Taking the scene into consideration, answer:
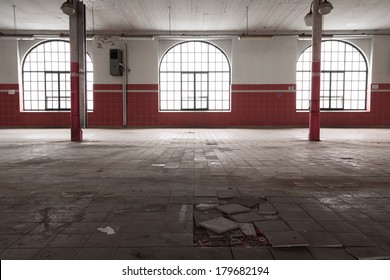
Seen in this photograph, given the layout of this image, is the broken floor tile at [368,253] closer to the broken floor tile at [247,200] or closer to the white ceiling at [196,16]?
the broken floor tile at [247,200]

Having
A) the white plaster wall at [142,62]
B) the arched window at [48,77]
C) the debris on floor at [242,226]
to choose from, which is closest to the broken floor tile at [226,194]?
the debris on floor at [242,226]

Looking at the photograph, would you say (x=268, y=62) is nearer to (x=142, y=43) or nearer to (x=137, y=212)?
(x=142, y=43)

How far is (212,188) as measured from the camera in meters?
3.72

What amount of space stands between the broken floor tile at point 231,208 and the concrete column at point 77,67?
26.3 ft

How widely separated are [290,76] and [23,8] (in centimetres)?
1209

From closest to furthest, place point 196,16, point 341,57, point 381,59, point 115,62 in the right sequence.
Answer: point 196,16 → point 115,62 → point 381,59 → point 341,57

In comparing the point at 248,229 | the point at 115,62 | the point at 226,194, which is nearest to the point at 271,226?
the point at 248,229

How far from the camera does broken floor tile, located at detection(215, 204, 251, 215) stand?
9.28 feet

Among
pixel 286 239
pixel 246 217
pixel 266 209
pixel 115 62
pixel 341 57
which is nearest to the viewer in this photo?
pixel 286 239

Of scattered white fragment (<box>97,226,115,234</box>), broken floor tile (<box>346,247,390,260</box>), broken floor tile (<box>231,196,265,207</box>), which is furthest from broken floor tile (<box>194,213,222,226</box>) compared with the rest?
broken floor tile (<box>346,247,390,260</box>)

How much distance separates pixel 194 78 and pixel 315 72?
24.8 feet

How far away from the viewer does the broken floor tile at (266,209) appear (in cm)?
282

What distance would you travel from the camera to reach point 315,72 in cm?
966

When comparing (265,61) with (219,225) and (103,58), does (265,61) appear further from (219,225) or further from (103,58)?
(219,225)
